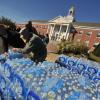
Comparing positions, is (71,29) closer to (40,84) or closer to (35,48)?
(35,48)

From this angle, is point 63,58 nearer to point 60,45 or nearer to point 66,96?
point 66,96

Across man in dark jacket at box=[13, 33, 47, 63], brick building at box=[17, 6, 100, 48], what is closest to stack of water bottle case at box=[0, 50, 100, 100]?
man in dark jacket at box=[13, 33, 47, 63]

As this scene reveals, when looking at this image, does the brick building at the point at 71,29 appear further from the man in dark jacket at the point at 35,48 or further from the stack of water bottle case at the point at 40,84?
the stack of water bottle case at the point at 40,84

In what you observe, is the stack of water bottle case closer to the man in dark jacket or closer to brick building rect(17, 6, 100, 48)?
the man in dark jacket

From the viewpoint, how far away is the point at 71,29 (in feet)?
222

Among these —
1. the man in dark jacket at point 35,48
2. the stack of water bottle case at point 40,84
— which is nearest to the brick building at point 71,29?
the man in dark jacket at point 35,48

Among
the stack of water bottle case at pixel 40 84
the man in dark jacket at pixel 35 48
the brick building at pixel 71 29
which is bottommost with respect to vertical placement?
the brick building at pixel 71 29

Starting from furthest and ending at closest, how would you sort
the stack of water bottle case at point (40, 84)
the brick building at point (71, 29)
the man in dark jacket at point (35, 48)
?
the brick building at point (71, 29)
the man in dark jacket at point (35, 48)
the stack of water bottle case at point (40, 84)

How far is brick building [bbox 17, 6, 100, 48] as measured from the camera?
62578mm

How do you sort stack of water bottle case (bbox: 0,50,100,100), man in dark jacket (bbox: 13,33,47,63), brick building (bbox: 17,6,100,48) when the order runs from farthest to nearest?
brick building (bbox: 17,6,100,48) → man in dark jacket (bbox: 13,33,47,63) → stack of water bottle case (bbox: 0,50,100,100)

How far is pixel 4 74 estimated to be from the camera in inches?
128

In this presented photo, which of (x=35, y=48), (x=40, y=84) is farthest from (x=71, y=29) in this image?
(x=40, y=84)

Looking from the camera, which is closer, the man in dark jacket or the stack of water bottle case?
the stack of water bottle case

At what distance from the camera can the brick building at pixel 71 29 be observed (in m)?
62.6
